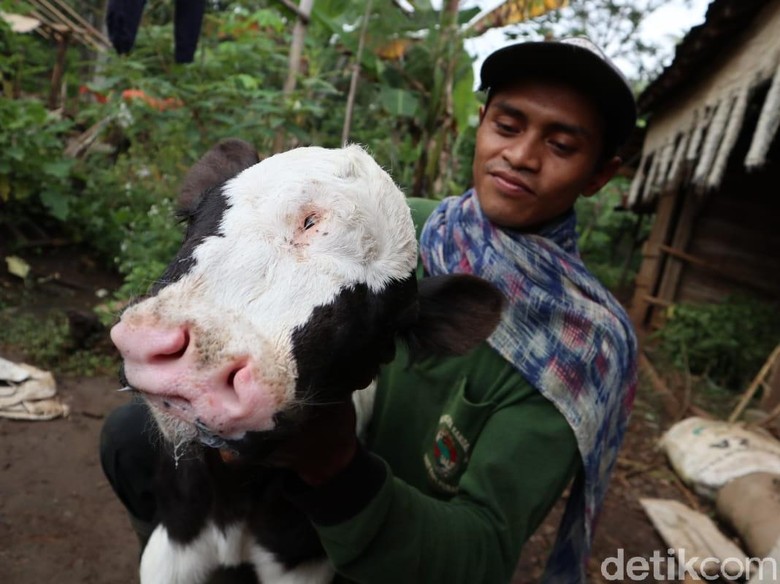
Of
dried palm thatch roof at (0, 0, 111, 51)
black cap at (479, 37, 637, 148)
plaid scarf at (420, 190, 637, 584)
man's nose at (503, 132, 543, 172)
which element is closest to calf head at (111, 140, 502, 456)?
plaid scarf at (420, 190, 637, 584)

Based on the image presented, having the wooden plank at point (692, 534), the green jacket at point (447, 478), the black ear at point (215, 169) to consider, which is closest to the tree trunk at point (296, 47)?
the green jacket at point (447, 478)

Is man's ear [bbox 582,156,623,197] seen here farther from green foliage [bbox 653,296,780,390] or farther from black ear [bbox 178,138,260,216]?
green foliage [bbox 653,296,780,390]

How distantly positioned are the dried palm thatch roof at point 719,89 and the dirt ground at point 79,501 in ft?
6.83

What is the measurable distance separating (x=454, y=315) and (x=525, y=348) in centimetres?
37

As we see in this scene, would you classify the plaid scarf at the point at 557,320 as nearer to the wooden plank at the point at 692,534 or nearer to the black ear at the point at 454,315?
the black ear at the point at 454,315

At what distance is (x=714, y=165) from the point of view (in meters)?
3.62

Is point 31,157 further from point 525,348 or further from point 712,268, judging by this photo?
point 712,268

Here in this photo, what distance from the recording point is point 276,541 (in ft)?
4.45

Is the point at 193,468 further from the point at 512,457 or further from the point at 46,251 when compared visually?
the point at 46,251

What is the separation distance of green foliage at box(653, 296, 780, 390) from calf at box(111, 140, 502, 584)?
16.7ft

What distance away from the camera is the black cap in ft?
4.89

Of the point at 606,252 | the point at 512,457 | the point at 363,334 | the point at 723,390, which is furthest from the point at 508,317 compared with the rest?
the point at 606,252

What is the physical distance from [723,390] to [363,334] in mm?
5488

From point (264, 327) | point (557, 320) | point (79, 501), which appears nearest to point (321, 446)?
point (264, 327)
